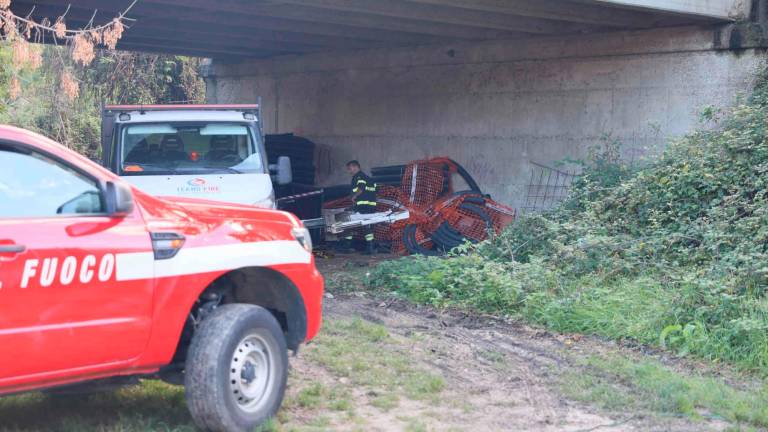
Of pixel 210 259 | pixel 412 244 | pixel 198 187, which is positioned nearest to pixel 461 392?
pixel 210 259

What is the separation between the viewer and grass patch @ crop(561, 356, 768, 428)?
634 cm

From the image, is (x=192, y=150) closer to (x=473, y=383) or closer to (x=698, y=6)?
(x=473, y=383)

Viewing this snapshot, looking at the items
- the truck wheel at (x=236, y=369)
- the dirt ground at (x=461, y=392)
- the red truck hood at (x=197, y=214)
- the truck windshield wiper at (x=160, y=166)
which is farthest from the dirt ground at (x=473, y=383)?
the truck windshield wiper at (x=160, y=166)

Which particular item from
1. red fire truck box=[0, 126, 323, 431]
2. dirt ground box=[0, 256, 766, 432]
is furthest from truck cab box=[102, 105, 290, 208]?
red fire truck box=[0, 126, 323, 431]

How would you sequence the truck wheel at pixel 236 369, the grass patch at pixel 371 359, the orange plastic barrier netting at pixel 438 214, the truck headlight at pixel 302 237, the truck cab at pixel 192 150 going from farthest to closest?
the orange plastic barrier netting at pixel 438 214 → the truck cab at pixel 192 150 → the grass patch at pixel 371 359 → the truck headlight at pixel 302 237 → the truck wheel at pixel 236 369

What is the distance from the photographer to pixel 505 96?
54.4 ft

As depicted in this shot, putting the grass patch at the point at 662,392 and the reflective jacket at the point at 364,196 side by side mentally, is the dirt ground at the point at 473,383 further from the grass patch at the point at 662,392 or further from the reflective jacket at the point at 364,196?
the reflective jacket at the point at 364,196

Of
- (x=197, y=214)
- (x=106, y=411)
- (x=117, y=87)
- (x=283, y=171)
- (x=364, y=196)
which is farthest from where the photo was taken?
(x=117, y=87)

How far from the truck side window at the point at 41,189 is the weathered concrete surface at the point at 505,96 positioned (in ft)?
35.5

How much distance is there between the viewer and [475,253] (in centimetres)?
1216

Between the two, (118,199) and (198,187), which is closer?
(118,199)

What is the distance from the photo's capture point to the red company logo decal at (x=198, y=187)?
419 inches

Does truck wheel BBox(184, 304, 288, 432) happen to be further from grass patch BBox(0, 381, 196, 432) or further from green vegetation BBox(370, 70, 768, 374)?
green vegetation BBox(370, 70, 768, 374)

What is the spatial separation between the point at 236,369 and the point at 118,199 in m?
1.30
